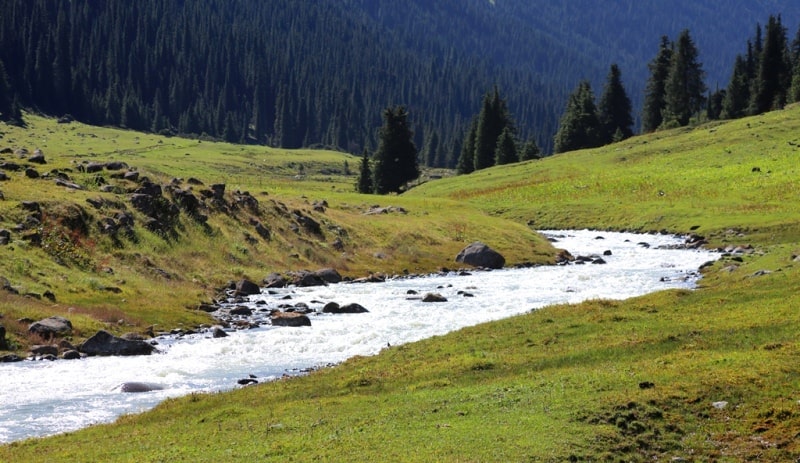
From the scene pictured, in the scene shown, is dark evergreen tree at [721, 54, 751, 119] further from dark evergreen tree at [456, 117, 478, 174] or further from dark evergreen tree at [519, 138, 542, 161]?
dark evergreen tree at [456, 117, 478, 174]

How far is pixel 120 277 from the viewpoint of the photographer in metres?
42.5

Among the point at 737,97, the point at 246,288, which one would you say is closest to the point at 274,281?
the point at 246,288

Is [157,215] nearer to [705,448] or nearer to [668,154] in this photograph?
[705,448]

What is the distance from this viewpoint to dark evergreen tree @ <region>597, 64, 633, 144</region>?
5546 inches

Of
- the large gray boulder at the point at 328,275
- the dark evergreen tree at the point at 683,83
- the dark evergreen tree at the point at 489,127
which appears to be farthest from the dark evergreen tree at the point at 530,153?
the large gray boulder at the point at 328,275

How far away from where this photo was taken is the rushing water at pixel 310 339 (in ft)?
81.3

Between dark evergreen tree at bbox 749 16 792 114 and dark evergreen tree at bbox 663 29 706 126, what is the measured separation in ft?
28.7

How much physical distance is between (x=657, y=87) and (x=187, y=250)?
11373 centimetres

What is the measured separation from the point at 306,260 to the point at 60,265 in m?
20.6

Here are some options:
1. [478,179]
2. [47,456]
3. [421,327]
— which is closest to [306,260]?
[421,327]

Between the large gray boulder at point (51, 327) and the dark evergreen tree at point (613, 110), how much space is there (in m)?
121

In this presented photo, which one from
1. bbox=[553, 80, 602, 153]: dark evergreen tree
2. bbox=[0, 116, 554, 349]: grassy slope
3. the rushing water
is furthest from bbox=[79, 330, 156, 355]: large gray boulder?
bbox=[553, 80, 602, 153]: dark evergreen tree

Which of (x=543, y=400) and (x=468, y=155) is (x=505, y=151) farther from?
(x=543, y=400)

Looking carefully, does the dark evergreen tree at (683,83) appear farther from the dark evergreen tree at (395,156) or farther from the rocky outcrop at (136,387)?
the rocky outcrop at (136,387)
